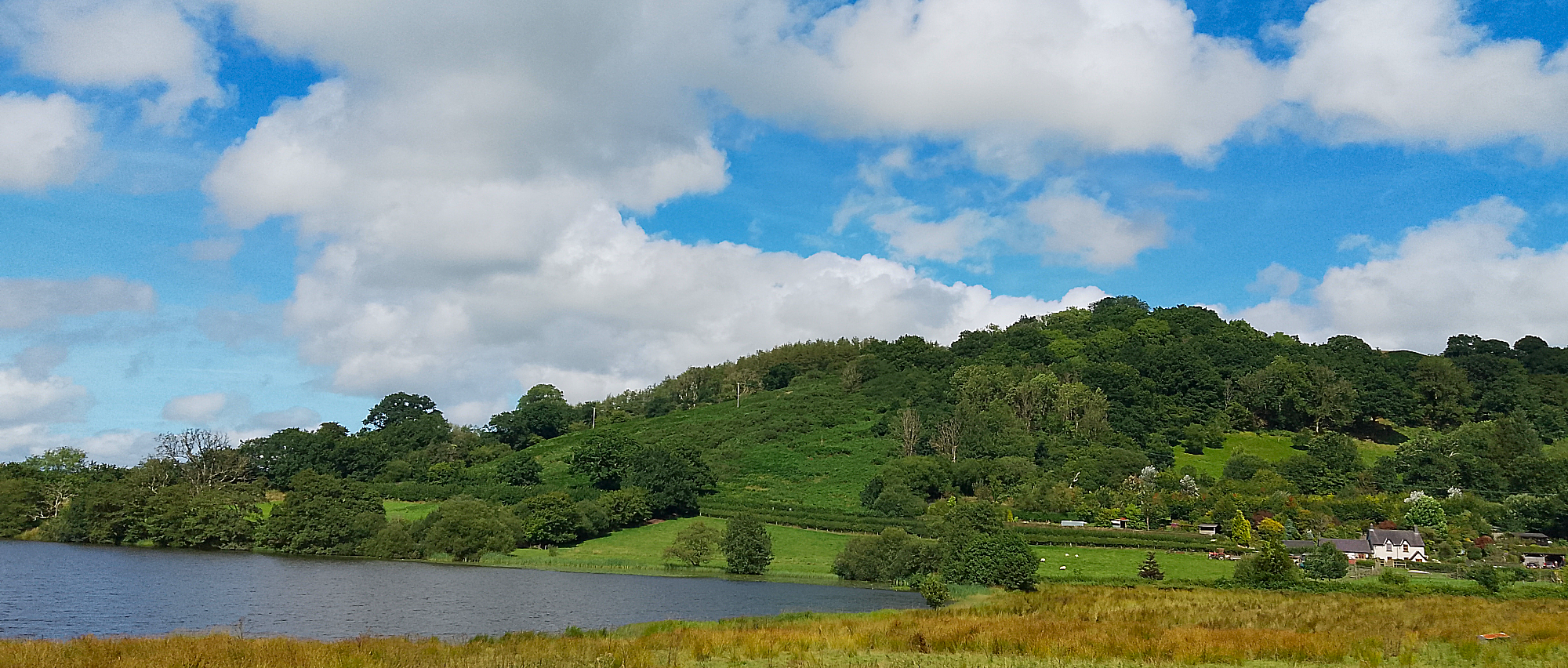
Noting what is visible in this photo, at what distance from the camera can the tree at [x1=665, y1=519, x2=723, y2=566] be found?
7912 cm

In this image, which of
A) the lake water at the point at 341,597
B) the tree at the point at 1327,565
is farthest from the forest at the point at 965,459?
the tree at the point at 1327,565

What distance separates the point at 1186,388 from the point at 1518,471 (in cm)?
5077

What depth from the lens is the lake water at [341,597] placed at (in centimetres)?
3803

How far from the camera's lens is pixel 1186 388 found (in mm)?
144750

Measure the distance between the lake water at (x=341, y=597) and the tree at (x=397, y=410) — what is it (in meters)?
100

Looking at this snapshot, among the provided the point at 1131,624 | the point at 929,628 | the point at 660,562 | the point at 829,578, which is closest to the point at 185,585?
the point at 660,562

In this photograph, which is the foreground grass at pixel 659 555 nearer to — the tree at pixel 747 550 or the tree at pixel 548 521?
the tree at pixel 747 550

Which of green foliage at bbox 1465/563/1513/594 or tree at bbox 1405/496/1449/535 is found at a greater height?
tree at bbox 1405/496/1449/535

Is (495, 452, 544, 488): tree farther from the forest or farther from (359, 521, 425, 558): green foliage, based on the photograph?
(359, 521, 425, 558): green foliage

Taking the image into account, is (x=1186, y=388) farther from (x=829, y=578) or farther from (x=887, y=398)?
(x=829, y=578)

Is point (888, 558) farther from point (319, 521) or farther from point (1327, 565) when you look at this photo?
point (319, 521)

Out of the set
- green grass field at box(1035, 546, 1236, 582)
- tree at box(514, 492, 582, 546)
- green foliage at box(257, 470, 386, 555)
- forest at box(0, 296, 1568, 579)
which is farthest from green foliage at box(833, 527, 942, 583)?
green foliage at box(257, 470, 386, 555)

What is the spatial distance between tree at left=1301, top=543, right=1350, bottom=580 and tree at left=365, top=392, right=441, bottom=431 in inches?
5937

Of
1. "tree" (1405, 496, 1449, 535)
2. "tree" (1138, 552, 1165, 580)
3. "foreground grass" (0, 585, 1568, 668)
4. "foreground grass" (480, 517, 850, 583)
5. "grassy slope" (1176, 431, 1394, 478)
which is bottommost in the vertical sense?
"foreground grass" (480, 517, 850, 583)
